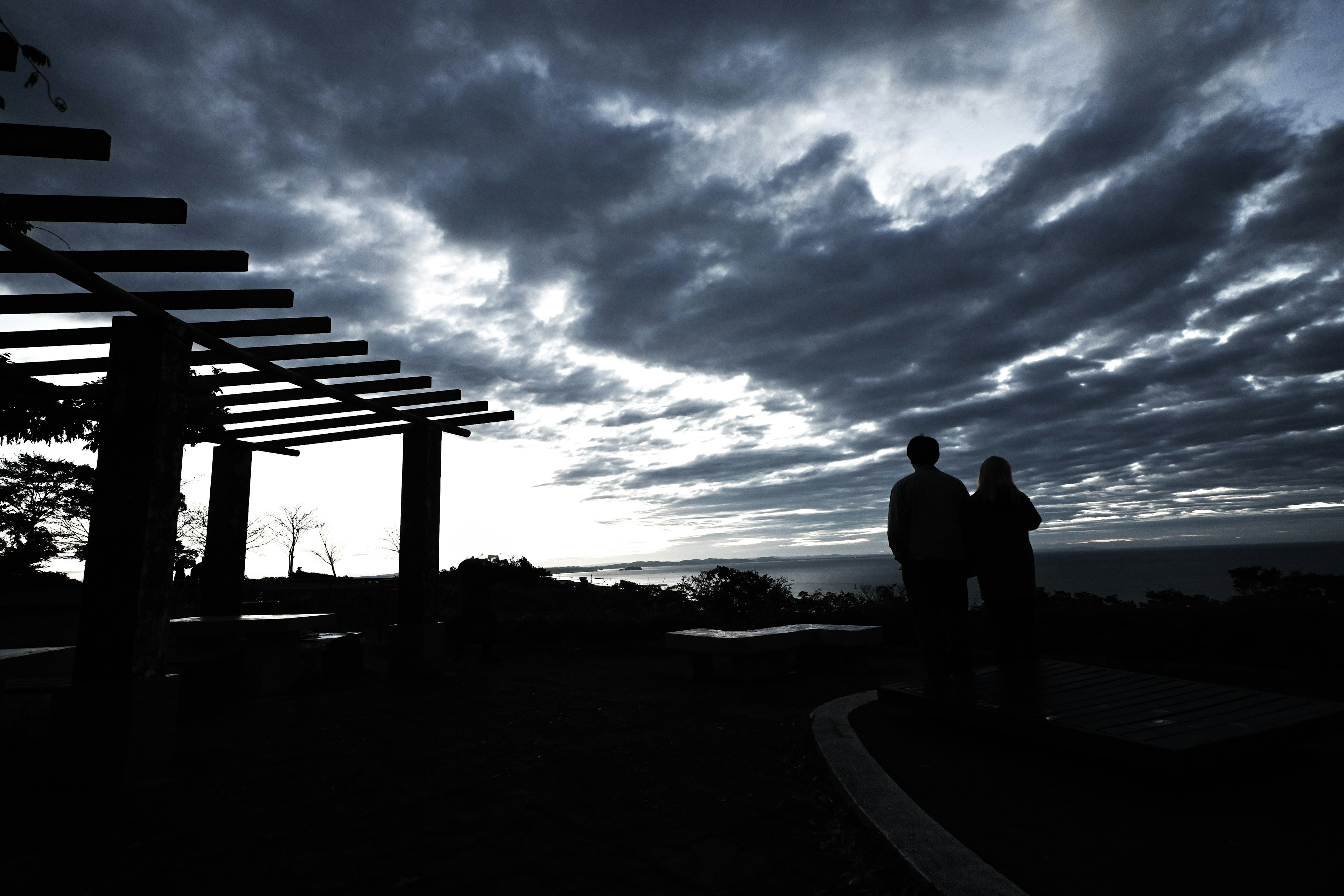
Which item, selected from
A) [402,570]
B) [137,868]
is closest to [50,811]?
[137,868]

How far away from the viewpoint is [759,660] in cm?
762

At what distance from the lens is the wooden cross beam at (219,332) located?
5488 mm

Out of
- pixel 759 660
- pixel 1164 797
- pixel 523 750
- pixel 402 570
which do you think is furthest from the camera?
pixel 402 570

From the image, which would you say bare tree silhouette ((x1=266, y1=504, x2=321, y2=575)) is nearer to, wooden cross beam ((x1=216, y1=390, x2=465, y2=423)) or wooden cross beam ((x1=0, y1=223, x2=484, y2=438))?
wooden cross beam ((x1=216, y1=390, x2=465, y2=423))

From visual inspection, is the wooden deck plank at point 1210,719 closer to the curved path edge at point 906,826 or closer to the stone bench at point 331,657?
the curved path edge at point 906,826

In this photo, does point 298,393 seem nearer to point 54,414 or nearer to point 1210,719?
point 54,414

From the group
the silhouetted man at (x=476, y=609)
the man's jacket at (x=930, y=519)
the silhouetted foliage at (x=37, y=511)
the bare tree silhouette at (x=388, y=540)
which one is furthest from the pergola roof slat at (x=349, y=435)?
the silhouetted foliage at (x=37, y=511)

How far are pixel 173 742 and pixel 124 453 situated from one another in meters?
2.06

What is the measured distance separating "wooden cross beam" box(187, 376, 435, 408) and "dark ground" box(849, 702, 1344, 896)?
Answer: 613 centimetres

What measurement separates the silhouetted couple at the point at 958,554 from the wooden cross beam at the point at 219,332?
16.7ft

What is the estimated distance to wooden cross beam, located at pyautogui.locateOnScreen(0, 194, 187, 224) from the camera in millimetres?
3705

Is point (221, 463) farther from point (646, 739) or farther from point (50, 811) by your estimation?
point (646, 739)

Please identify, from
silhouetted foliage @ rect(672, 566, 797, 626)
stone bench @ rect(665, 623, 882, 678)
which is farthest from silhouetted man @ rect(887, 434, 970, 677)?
silhouetted foliage @ rect(672, 566, 797, 626)

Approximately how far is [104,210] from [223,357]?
233 cm
